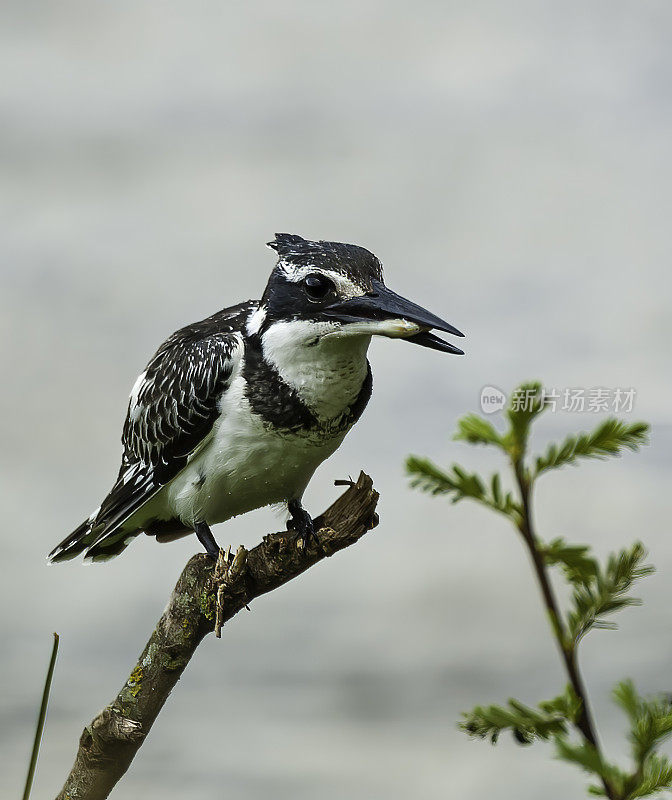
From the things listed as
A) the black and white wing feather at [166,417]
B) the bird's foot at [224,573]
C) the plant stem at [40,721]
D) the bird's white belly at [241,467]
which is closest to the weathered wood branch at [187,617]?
the bird's foot at [224,573]

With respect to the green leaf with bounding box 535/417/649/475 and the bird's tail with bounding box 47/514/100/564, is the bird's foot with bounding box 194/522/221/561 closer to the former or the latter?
the bird's tail with bounding box 47/514/100/564

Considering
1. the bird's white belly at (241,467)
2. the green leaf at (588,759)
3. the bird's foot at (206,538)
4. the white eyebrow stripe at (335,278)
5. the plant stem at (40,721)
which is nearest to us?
the green leaf at (588,759)

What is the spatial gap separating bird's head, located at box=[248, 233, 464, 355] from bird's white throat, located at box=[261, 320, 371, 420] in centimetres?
2

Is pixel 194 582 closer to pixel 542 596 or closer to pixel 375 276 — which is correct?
pixel 375 276

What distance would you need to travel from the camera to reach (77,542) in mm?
2729

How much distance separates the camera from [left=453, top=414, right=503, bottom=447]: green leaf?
2.72 feet

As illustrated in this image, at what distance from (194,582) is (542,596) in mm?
1722

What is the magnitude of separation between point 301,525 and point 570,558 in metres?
1.66

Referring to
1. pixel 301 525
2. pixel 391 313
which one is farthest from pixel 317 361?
pixel 301 525

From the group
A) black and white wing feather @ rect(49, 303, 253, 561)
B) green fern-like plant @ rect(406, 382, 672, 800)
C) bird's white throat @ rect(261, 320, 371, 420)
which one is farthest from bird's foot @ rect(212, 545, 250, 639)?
green fern-like plant @ rect(406, 382, 672, 800)

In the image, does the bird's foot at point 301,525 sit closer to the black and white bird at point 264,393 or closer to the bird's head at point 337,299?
the black and white bird at point 264,393

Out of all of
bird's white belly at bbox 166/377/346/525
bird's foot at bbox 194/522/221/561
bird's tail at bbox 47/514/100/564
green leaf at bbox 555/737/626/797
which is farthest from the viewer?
bird's tail at bbox 47/514/100/564

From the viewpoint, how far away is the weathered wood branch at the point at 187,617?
7.47 feet

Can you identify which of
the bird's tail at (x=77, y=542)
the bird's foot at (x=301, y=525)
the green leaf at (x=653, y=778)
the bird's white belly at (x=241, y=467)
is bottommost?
the green leaf at (x=653, y=778)
